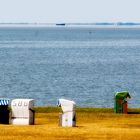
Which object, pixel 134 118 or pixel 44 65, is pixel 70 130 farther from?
A: pixel 44 65

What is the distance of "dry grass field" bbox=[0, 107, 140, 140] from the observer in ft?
121

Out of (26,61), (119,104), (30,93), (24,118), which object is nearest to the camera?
(24,118)

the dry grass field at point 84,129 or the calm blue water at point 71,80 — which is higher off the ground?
the calm blue water at point 71,80

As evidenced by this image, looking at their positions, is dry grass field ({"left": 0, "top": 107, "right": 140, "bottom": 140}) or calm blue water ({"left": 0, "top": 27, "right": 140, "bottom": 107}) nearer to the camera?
dry grass field ({"left": 0, "top": 107, "right": 140, "bottom": 140})

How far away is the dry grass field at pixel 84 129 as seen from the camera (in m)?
36.8

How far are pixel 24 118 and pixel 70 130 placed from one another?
3.64 meters

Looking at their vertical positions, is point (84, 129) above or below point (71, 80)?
below

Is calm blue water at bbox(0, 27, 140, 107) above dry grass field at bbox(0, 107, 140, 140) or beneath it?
above

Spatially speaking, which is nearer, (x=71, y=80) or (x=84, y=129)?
(x=84, y=129)

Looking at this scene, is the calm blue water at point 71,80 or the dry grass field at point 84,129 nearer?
the dry grass field at point 84,129

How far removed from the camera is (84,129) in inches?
1549

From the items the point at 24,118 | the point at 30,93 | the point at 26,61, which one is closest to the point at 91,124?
the point at 24,118

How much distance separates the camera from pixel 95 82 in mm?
107000

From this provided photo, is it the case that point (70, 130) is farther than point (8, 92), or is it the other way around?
point (8, 92)
